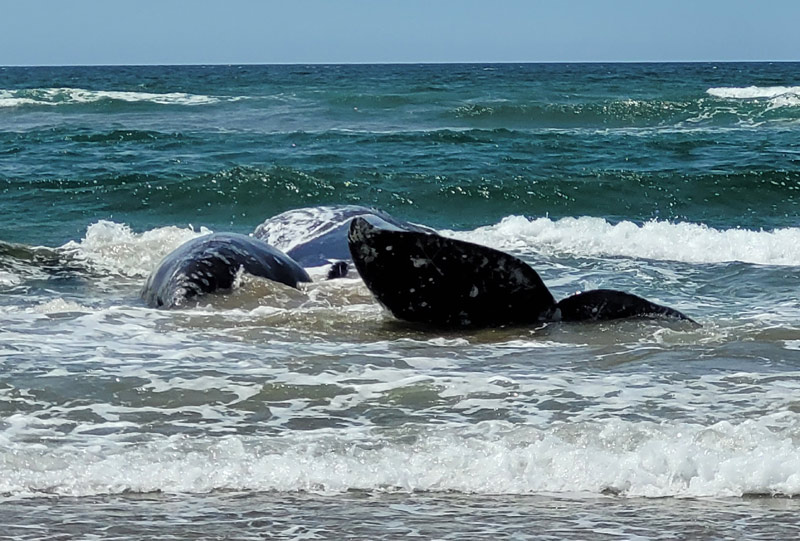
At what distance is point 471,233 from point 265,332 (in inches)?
236

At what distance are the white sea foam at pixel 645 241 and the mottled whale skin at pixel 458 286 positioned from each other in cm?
371

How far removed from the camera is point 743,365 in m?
5.83

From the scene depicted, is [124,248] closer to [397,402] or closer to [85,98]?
[397,402]

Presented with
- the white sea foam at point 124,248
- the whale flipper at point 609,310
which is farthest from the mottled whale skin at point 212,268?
the whale flipper at point 609,310

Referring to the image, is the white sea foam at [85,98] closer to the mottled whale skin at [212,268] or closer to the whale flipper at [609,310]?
the mottled whale skin at [212,268]

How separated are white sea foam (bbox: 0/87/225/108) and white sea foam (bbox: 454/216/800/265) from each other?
909 inches

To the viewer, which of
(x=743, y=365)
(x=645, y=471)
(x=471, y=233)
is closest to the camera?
(x=645, y=471)

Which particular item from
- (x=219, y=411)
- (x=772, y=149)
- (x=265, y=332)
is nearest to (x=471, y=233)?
(x=265, y=332)

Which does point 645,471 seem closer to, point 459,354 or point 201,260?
point 459,354

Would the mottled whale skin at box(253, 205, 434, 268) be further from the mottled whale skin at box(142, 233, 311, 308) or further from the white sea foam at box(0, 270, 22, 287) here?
the white sea foam at box(0, 270, 22, 287)

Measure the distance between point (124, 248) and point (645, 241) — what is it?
4682 millimetres

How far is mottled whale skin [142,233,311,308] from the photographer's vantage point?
24.3ft

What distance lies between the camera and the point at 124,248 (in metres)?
10.4

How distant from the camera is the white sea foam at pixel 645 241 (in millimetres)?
10812
